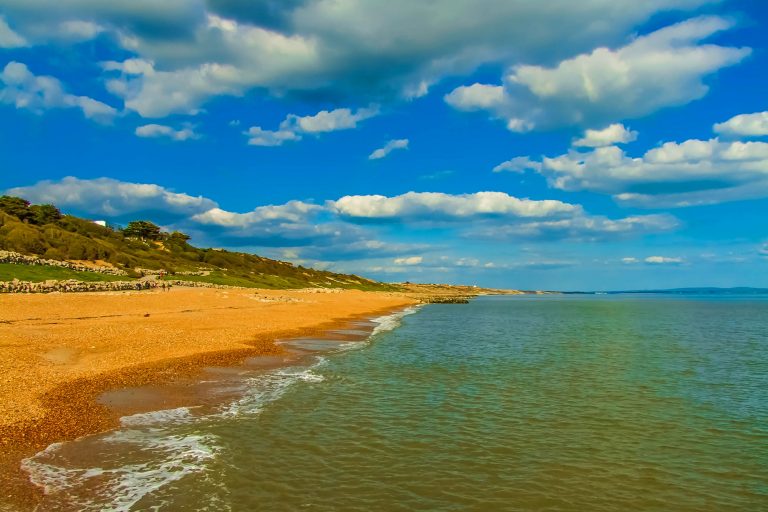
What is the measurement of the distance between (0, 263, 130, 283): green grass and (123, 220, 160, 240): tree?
80.9 meters

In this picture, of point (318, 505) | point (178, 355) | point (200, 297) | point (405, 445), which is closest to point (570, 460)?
point (405, 445)

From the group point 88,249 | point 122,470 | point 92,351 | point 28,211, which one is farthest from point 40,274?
point 122,470

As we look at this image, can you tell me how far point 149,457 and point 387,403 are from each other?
8.92 metres

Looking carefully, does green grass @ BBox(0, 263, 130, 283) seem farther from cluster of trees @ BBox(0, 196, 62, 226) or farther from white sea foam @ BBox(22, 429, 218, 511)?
white sea foam @ BBox(22, 429, 218, 511)

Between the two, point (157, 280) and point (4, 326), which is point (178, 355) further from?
point (157, 280)

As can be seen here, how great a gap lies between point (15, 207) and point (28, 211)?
2.66 metres

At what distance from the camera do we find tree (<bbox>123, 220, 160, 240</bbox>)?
5630 inches

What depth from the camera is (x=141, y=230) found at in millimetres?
143000

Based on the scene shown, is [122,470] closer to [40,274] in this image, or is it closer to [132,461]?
[132,461]

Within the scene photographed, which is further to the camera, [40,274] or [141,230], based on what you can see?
[141,230]

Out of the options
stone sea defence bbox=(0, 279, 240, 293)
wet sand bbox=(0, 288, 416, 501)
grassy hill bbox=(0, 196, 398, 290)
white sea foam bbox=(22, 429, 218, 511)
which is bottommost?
white sea foam bbox=(22, 429, 218, 511)

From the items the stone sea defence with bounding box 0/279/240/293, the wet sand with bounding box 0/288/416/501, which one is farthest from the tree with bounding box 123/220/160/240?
the wet sand with bounding box 0/288/416/501

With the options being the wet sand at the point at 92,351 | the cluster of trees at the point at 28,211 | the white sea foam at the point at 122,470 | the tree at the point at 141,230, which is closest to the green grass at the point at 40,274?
the wet sand at the point at 92,351

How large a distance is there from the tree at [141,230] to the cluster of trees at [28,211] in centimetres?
4148
